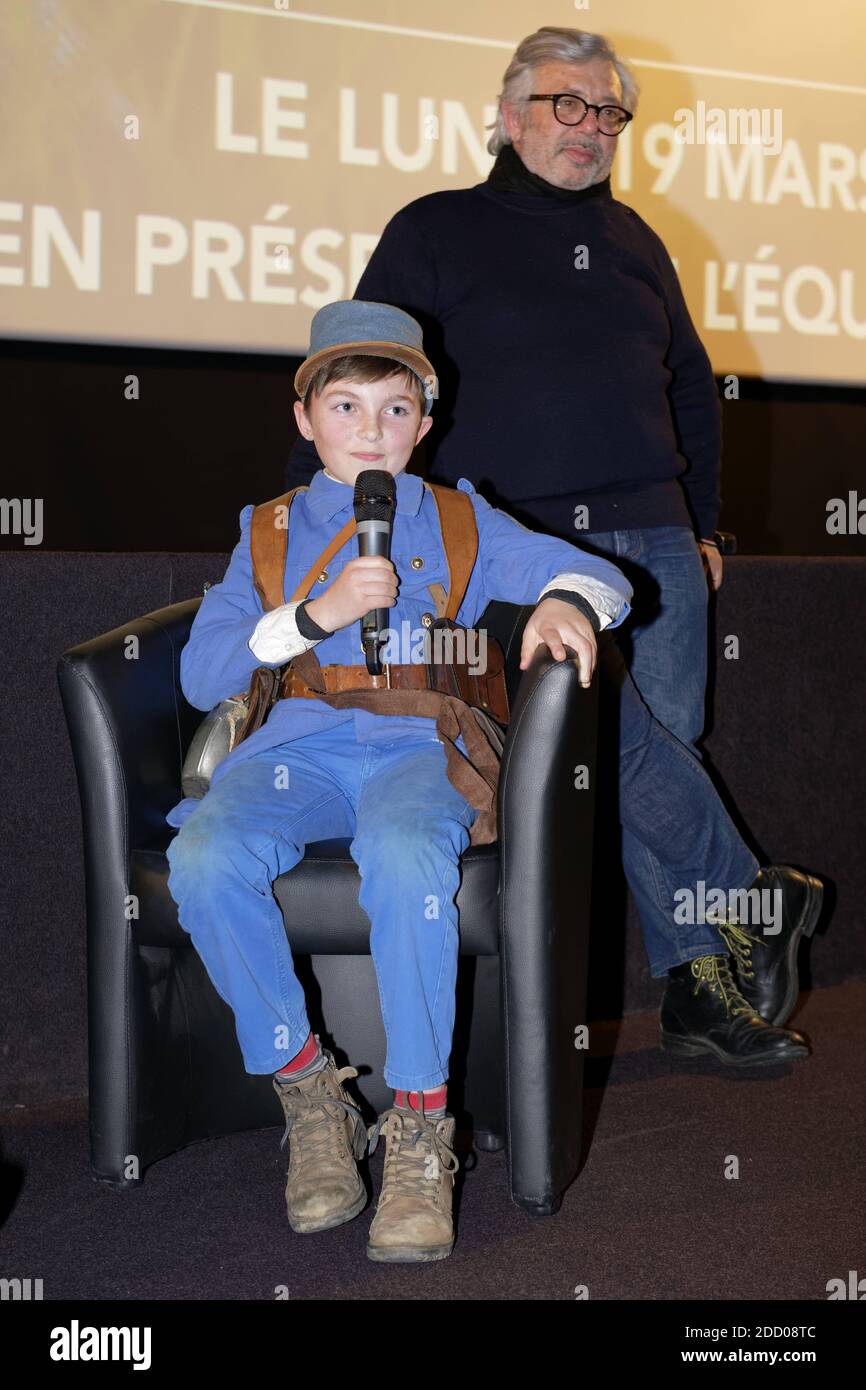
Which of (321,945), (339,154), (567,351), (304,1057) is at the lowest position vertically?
(304,1057)

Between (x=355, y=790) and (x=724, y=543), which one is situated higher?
(x=724, y=543)

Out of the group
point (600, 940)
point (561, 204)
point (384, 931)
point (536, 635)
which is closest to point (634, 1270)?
point (384, 931)

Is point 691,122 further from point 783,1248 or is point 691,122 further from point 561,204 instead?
point 783,1248

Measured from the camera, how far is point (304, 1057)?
1675 mm

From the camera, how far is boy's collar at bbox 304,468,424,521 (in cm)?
187

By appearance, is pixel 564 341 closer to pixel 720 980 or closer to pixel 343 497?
pixel 343 497

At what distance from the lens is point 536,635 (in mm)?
1671

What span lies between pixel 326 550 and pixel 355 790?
330 mm

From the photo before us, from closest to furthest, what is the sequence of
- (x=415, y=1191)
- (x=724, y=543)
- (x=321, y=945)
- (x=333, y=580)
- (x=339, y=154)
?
(x=415, y=1191), (x=321, y=945), (x=333, y=580), (x=724, y=543), (x=339, y=154)

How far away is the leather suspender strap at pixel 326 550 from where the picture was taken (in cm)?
183

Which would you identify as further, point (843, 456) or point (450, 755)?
point (843, 456)

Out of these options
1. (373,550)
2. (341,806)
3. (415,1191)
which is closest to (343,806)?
(341,806)

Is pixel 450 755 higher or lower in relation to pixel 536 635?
lower
